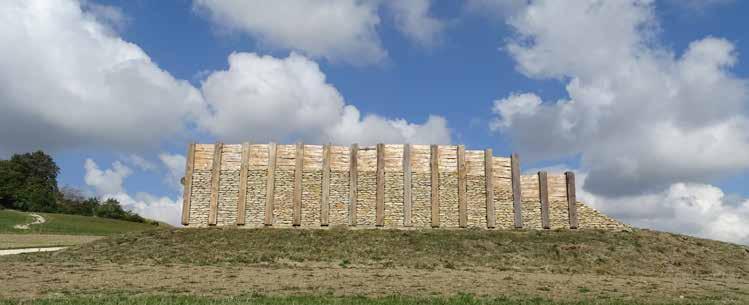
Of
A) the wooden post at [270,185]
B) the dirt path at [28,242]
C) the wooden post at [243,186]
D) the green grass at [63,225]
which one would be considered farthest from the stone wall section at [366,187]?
the green grass at [63,225]

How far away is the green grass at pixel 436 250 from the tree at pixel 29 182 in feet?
200

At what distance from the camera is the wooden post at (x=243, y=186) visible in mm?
33750

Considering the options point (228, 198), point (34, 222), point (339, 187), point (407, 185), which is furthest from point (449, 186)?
point (34, 222)

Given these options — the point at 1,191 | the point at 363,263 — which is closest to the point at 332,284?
the point at 363,263

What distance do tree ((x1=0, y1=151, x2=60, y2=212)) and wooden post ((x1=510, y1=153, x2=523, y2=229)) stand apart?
71109mm

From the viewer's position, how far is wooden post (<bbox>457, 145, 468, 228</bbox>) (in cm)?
3397

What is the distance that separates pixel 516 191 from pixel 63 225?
44510 mm

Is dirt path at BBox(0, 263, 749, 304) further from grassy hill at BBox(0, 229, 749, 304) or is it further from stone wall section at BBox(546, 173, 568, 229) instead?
stone wall section at BBox(546, 173, 568, 229)

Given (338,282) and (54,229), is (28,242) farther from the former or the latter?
(338,282)

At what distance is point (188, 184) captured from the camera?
34406mm

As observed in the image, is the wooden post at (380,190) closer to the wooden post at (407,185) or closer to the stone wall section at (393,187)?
the stone wall section at (393,187)

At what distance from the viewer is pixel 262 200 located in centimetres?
3406

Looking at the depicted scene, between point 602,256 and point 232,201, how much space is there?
1944cm

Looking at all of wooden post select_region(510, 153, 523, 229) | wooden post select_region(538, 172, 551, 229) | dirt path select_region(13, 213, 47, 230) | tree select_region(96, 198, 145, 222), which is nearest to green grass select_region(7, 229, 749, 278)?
wooden post select_region(538, 172, 551, 229)
